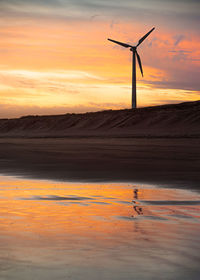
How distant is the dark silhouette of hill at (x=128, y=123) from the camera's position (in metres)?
89.0

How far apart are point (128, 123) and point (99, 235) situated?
314 ft

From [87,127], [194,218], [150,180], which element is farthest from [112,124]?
[194,218]

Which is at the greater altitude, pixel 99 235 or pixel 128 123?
pixel 128 123

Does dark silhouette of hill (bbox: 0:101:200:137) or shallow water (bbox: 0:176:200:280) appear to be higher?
dark silhouette of hill (bbox: 0:101:200:137)

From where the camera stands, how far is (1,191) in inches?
471

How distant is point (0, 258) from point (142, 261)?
151 centimetres

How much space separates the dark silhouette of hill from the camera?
292ft

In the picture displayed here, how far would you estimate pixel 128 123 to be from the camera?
102 m

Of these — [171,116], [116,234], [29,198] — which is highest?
[171,116]

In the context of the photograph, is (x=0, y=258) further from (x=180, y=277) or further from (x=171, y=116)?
(x=171, y=116)

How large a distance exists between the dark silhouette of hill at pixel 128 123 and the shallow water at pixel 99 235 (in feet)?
215

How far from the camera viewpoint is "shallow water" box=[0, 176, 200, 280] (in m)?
5.21

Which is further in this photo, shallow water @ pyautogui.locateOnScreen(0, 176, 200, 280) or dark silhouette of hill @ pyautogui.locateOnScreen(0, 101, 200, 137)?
dark silhouette of hill @ pyautogui.locateOnScreen(0, 101, 200, 137)

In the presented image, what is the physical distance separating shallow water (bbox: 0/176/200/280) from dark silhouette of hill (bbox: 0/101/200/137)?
6554 cm
